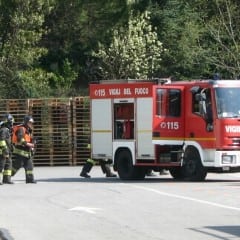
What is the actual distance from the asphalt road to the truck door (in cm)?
127

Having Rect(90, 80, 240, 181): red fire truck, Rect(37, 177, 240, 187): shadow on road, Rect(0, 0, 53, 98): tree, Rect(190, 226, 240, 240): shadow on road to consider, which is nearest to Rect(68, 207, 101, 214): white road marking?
Rect(190, 226, 240, 240): shadow on road

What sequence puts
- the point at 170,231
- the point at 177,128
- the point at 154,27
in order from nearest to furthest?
the point at 170,231
the point at 177,128
the point at 154,27

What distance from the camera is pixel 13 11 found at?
41.4 metres

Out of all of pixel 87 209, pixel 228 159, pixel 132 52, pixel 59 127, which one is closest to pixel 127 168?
pixel 228 159

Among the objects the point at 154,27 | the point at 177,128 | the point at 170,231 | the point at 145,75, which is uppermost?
the point at 154,27

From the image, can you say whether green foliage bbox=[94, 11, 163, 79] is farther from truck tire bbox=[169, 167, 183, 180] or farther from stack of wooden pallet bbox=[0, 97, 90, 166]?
truck tire bbox=[169, 167, 183, 180]

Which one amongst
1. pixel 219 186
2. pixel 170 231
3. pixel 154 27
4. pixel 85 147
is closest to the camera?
pixel 170 231

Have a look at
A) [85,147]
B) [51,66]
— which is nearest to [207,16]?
[51,66]

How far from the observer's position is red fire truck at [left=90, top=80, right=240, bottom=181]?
2253 cm

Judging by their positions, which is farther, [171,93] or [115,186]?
[171,93]

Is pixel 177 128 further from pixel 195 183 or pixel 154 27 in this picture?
pixel 154 27

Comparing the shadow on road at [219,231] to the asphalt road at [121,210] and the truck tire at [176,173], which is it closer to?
the asphalt road at [121,210]

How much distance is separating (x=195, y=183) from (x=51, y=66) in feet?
90.0

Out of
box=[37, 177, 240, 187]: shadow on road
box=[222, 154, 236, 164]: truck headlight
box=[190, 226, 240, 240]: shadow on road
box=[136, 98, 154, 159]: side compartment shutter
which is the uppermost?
box=[136, 98, 154, 159]: side compartment shutter
